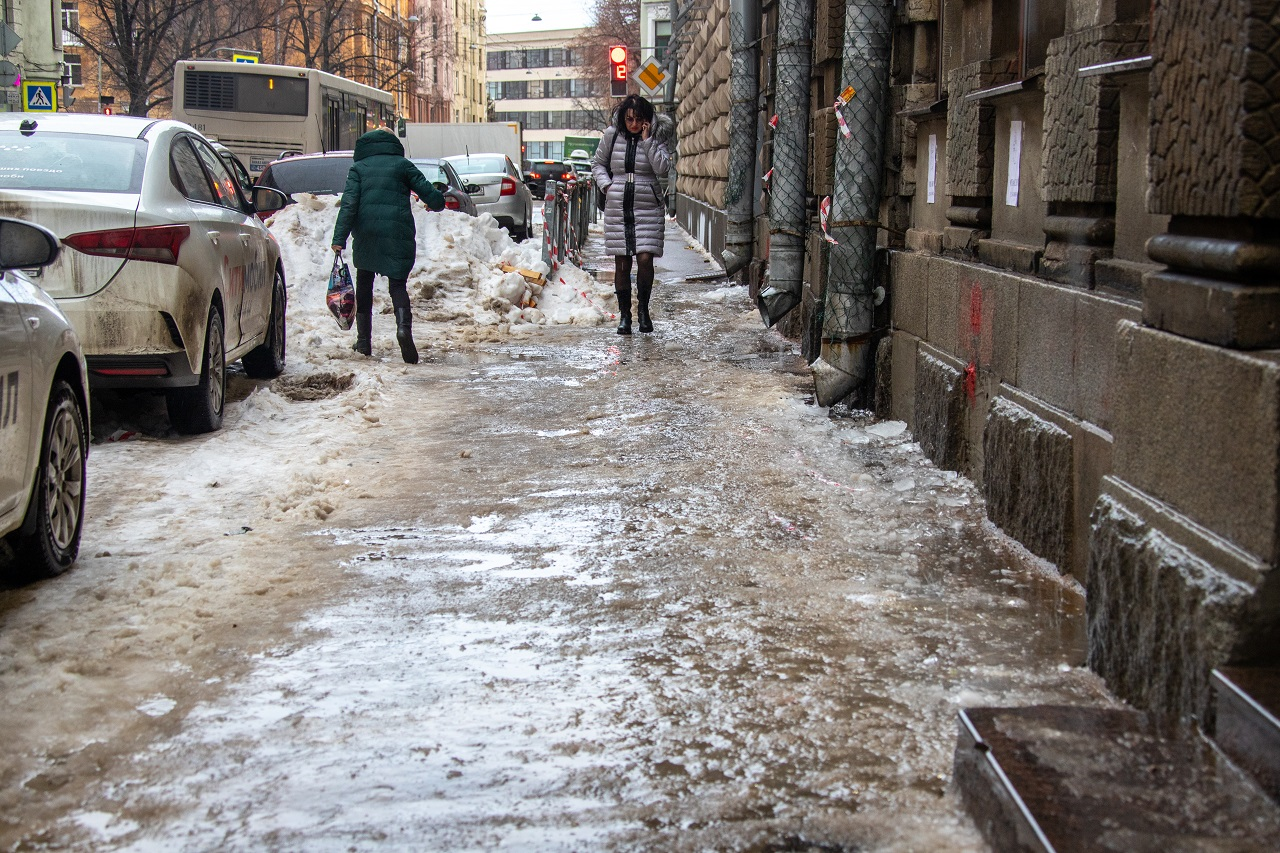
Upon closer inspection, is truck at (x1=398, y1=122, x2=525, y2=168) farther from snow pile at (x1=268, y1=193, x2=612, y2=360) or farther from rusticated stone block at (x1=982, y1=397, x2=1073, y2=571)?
rusticated stone block at (x1=982, y1=397, x2=1073, y2=571)

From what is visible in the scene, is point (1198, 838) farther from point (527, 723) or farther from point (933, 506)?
point (933, 506)

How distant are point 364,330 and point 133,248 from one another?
12.5ft

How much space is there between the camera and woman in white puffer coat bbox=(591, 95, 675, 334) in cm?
1162

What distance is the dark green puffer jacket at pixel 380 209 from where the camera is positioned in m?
10.2

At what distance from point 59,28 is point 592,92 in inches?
1944

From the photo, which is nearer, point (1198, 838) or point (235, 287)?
point (1198, 838)

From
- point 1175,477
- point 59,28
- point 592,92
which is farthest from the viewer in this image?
point 592,92

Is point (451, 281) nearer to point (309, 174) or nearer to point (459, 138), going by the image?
point (309, 174)

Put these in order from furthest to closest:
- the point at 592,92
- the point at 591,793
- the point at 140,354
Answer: the point at 592,92, the point at 140,354, the point at 591,793

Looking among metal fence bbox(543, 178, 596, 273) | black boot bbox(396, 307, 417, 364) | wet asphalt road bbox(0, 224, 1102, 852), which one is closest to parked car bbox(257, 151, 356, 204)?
metal fence bbox(543, 178, 596, 273)

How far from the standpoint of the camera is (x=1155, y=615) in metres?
3.24

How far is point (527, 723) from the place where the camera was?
3439 millimetres

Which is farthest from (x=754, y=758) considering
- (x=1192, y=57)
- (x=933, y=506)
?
(x=933, y=506)

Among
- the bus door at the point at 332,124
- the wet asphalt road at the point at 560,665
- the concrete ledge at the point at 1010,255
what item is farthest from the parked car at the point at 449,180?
the concrete ledge at the point at 1010,255
